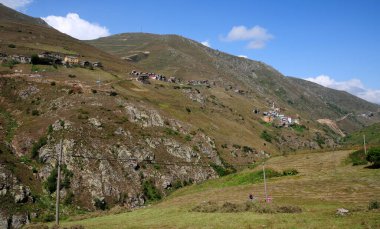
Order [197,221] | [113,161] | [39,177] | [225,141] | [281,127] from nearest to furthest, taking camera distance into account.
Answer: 1. [197,221]
2. [39,177]
3. [113,161]
4. [225,141]
5. [281,127]

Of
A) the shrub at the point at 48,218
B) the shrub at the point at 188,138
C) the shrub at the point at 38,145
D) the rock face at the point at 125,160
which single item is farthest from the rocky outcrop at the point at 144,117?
the shrub at the point at 48,218

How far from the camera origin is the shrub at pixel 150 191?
70375 mm

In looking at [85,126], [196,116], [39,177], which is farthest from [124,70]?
[39,177]

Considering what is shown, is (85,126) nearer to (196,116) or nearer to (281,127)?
(196,116)

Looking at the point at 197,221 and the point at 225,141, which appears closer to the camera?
the point at 197,221

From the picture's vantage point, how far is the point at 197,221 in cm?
3559

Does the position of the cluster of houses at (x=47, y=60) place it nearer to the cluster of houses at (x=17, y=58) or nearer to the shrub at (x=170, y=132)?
the cluster of houses at (x=17, y=58)

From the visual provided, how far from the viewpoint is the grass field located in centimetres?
3148

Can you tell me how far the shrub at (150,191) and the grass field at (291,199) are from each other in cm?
579

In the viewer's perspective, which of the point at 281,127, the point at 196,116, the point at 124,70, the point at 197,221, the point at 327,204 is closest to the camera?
the point at 197,221

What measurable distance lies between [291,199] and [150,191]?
3301cm

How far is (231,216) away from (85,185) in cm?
3658

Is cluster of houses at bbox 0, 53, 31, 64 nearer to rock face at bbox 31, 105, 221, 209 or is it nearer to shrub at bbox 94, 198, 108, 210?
rock face at bbox 31, 105, 221, 209

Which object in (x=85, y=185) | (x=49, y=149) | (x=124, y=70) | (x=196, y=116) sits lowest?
(x=85, y=185)
